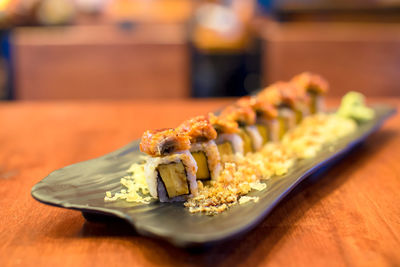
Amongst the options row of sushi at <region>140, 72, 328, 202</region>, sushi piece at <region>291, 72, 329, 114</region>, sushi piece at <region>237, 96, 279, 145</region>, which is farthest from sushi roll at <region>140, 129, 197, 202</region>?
sushi piece at <region>291, 72, 329, 114</region>

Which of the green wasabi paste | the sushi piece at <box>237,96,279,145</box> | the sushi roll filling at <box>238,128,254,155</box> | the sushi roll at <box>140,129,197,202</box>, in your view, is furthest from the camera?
the green wasabi paste

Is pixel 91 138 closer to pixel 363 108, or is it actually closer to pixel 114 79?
pixel 363 108

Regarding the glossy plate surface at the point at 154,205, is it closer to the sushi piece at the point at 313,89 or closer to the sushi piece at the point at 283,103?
the sushi piece at the point at 283,103

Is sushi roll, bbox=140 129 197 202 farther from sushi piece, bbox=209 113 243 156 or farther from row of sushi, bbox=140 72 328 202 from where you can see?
sushi piece, bbox=209 113 243 156

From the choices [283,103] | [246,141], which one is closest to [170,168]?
[246,141]

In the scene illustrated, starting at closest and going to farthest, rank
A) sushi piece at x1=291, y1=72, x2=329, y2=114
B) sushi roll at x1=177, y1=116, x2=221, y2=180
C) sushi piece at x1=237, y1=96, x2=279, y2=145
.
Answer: sushi roll at x1=177, y1=116, x2=221, y2=180 → sushi piece at x1=237, y1=96, x2=279, y2=145 → sushi piece at x1=291, y1=72, x2=329, y2=114

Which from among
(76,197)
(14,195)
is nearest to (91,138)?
(14,195)

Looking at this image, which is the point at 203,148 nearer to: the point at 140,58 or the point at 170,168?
the point at 170,168
